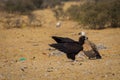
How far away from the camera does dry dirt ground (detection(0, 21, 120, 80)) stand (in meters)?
8.94

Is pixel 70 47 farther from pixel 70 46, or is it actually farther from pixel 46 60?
pixel 46 60

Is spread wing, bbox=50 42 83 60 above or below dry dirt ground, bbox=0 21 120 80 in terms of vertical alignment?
above

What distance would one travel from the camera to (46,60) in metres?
11.7

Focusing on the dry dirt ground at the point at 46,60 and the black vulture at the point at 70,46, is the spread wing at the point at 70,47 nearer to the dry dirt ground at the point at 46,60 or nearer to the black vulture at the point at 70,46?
the black vulture at the point at 70,46

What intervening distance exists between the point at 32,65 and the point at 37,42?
230 inches

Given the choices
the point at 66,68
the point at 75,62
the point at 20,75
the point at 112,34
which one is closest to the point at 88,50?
the point at 75,62

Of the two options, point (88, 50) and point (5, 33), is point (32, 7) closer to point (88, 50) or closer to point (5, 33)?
point (5, 33)

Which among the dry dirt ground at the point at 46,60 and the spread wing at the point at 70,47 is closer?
the dry dirt ground at the point at 46,60

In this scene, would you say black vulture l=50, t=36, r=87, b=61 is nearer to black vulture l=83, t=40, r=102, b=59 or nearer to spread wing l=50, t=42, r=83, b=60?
spread wing l=50, t=42, r=83, b=60

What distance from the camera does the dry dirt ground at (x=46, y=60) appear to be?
8.94m

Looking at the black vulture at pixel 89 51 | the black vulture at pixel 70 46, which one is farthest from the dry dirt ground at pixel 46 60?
the black vulture at pixel 70 46

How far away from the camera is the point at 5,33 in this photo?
20.0 m

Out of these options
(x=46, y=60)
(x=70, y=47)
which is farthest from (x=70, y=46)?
(x=46, y=60)

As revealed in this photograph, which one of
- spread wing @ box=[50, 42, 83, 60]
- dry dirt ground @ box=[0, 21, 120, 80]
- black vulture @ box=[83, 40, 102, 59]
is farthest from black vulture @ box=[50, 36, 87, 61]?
dry dirt ground @ box=[0, 21, 120, 80]
